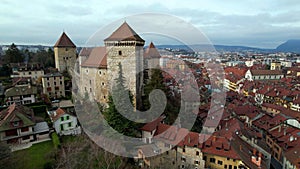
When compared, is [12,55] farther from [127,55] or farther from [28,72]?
[127,55]

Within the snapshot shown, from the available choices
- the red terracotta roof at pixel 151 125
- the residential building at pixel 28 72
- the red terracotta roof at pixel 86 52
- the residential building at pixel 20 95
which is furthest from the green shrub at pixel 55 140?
the residential building at pixel 28 72

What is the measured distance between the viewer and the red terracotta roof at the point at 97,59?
75.5 feet

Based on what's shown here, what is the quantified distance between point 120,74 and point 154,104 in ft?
14.6

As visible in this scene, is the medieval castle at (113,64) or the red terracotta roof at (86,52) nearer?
the medieval castle at (113,64)

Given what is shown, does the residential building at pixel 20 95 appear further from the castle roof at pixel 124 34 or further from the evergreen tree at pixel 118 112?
the evergreen tree at pixel 118 112

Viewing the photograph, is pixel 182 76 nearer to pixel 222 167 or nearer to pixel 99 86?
pixel 99 86

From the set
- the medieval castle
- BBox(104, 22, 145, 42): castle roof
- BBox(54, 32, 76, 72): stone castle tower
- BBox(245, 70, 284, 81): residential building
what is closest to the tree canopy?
the medieval castle

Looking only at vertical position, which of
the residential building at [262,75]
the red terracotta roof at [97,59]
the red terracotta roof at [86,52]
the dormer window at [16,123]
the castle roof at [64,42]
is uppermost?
the castle roof at [64,42]

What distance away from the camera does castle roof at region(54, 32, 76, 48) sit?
36647mm

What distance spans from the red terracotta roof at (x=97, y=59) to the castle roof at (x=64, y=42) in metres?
12.8

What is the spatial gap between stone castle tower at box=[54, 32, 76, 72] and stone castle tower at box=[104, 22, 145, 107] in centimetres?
1892

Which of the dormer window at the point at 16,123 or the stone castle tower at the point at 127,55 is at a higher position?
the stone castle tower at the point at 127,55

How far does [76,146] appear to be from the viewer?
14547 millimetres

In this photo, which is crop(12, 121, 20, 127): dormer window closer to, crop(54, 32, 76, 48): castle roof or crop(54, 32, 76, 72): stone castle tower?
crop(54, 32, 76, 72): stone castle tower
